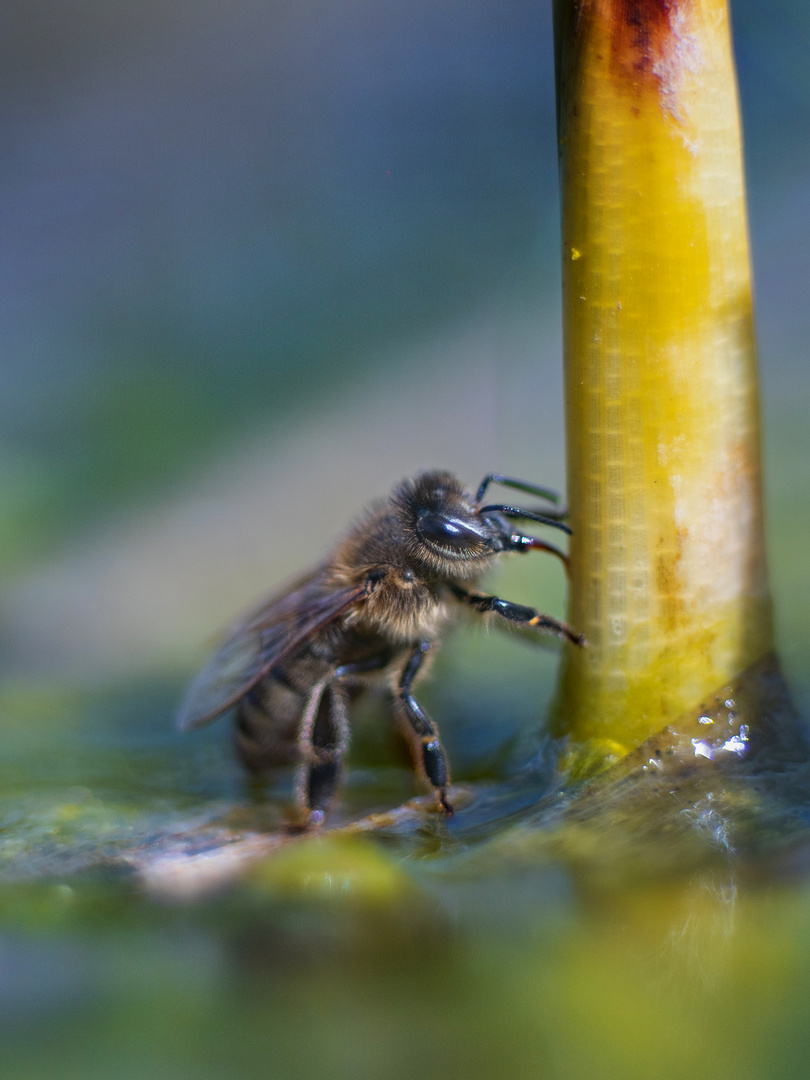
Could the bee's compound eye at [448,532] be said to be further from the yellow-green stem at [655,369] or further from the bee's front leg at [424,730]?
the yellow-green stem at [655,369]

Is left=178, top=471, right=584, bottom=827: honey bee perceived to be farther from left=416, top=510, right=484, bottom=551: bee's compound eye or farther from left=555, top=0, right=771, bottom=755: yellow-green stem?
Result: left=555, top=0, right=771, bottom=755: yellow-green stem

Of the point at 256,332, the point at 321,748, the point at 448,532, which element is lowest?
the point at 321,748

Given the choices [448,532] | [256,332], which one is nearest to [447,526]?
[448,532]

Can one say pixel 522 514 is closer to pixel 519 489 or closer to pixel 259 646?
pixel 519 489

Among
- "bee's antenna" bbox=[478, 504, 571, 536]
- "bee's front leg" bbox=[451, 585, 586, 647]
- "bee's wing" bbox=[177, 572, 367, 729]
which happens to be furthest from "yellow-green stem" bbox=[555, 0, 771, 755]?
"bee's wing" bbox=[177, 572, 367, 729]

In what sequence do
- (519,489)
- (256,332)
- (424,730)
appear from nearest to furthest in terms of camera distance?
(424,730) < (519,489) < (256,332)

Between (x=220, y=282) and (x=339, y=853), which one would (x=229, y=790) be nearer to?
(x=339, y=853)

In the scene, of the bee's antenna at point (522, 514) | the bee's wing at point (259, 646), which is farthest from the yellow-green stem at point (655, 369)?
the bee's wing at point (259, 646)
